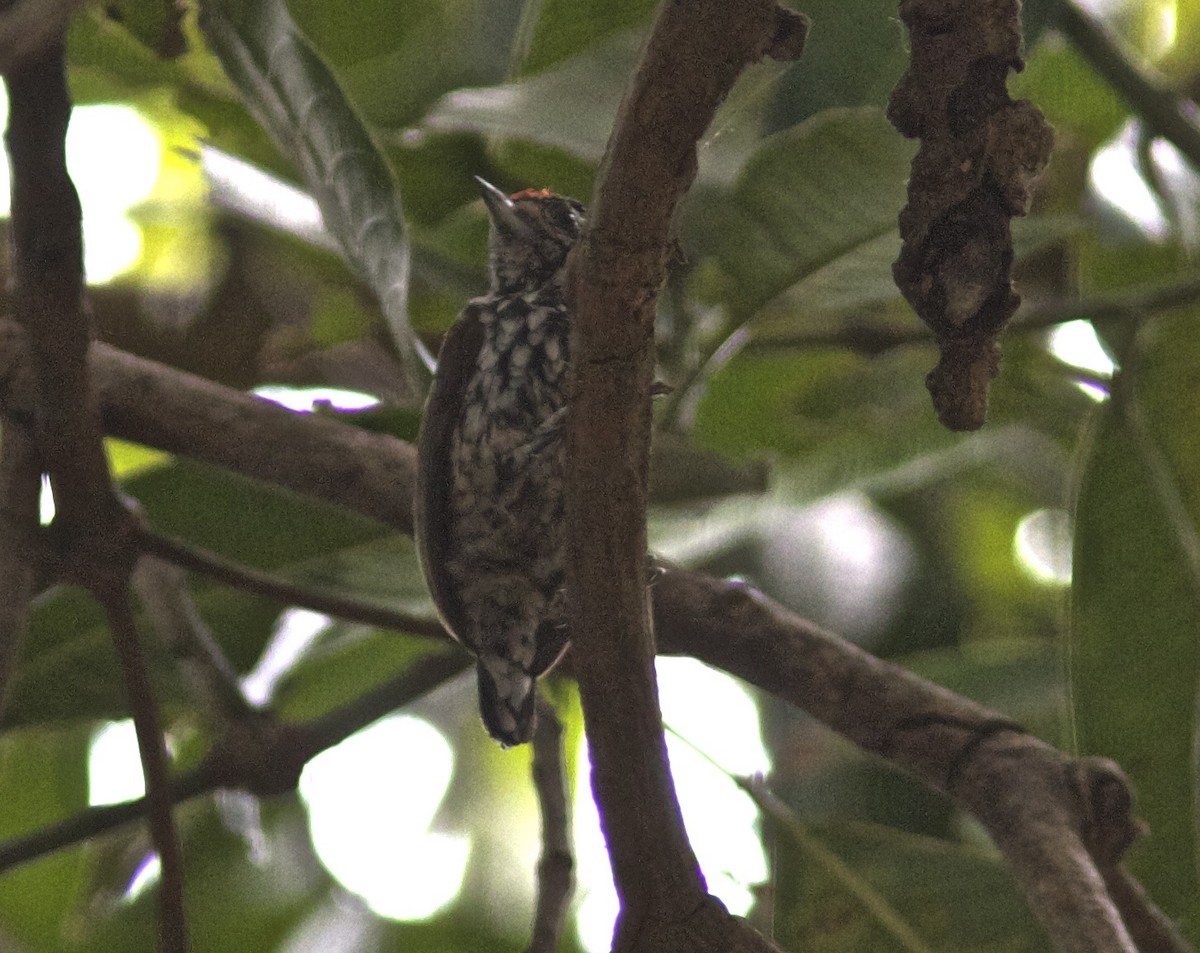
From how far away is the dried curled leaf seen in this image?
0.79m

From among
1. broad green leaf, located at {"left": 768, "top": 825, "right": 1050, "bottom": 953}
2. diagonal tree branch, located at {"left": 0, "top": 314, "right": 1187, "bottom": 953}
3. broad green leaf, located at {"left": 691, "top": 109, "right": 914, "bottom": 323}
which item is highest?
broad green leaf, located at {"left": 691, "top": 109, "right": 914, "bottom": 323}

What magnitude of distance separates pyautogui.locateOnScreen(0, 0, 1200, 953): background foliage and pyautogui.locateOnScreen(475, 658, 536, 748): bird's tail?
217mm

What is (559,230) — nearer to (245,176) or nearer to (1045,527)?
(245,176)

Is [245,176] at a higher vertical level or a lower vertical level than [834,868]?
higher

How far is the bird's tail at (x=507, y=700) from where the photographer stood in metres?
1.59

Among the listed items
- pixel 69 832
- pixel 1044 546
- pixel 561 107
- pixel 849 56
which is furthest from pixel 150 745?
pixel 1044 546

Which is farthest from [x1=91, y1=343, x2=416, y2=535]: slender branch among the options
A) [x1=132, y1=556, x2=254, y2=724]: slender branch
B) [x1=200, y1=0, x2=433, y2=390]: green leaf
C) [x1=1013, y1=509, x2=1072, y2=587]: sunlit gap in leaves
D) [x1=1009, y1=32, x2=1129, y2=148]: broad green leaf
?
[x1=1013, y1=509, x2=1072, y2=587]: sunlit gap in leaves

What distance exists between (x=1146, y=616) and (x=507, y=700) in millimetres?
681

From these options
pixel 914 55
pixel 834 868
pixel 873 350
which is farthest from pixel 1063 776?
pixel 873 350

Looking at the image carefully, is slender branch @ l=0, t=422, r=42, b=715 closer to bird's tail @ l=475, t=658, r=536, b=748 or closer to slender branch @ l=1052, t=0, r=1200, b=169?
bird's tail @ l=475, t=658, r=536, b=748

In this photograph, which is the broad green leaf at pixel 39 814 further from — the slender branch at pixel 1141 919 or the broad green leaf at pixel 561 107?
the slender branch at pixel 1141 919

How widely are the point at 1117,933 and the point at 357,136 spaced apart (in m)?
0.87

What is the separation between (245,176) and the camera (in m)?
1.75

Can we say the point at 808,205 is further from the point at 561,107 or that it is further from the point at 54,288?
the point at 54,288
